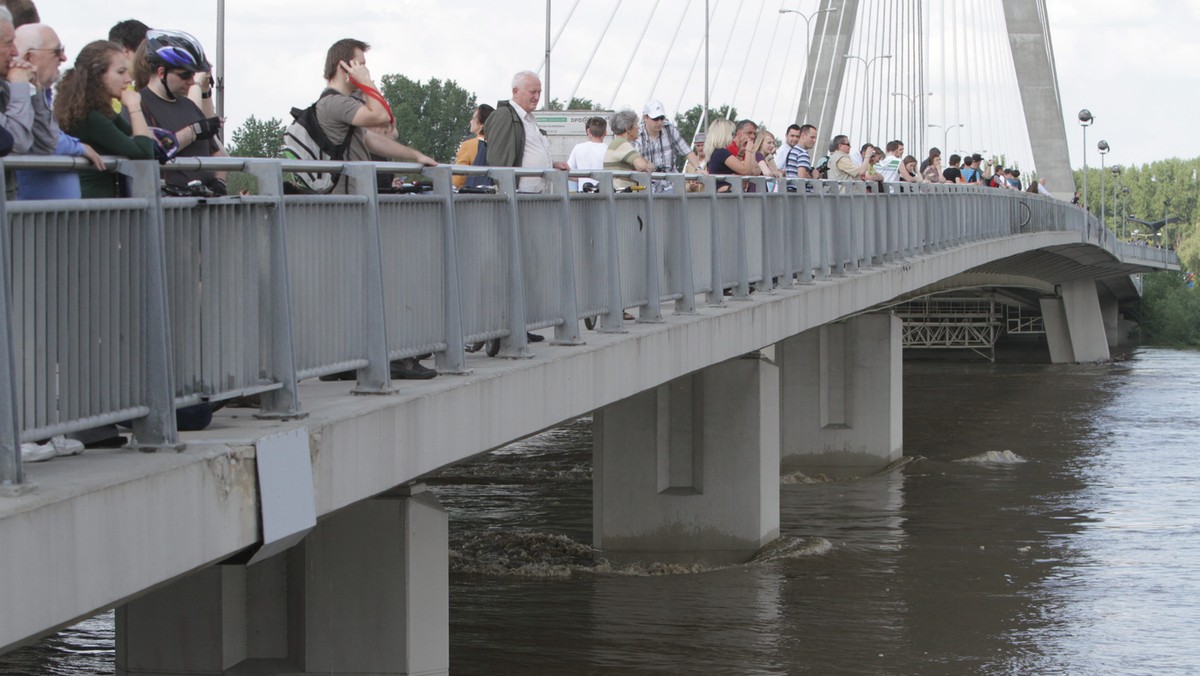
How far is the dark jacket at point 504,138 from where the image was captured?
961cm

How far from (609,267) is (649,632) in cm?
424

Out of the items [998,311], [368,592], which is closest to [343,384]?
[368,592]

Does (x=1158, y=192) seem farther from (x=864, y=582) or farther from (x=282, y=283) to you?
(x=282, y=283)

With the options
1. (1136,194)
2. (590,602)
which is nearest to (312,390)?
(590,602)

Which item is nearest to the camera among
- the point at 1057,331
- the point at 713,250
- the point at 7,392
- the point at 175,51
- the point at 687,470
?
the point at 7,392

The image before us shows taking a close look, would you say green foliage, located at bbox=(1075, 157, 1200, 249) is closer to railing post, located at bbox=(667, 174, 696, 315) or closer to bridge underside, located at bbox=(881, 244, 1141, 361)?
bridge underside, located at bbox=(881, 244, 1141, 361)

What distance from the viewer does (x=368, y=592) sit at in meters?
8.26

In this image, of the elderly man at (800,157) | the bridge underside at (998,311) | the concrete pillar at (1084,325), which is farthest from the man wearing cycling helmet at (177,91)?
the concrete pillar at (1084,325)

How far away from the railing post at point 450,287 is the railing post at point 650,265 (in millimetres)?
3553

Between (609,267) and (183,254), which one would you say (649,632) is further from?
(183,254)

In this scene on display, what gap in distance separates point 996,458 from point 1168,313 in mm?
50169

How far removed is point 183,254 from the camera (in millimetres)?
5418

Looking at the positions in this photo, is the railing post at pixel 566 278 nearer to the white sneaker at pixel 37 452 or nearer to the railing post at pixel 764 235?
the white sneaker at pixel 37 452

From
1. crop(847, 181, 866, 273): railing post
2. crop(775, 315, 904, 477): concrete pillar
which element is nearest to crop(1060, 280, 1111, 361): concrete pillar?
crop(775, 315, 904, 477): concrete pillar
